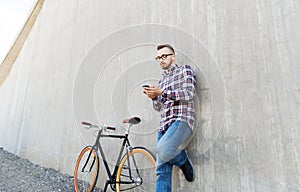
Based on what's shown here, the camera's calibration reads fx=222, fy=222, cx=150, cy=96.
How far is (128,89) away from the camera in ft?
7.97

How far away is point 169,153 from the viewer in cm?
147

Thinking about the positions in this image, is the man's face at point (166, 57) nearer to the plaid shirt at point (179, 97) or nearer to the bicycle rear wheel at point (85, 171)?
the plaid shirt at point (179, 97)

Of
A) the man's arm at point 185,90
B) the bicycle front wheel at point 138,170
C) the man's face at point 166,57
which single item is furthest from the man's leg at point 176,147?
the man's face at point 166,57

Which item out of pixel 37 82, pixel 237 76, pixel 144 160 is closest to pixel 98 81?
pixel 144 160

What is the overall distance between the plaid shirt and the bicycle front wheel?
1.51 feet

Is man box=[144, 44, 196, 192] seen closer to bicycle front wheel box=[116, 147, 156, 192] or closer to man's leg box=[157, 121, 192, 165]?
man's leg box=[157, 121, 192, 165]

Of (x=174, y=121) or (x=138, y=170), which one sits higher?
(x=174, y=121)

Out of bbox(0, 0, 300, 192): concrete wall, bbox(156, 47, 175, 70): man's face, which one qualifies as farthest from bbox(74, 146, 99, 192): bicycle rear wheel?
bbox(156, 47, 175, 70): man's face

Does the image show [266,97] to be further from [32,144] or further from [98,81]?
[32,144]

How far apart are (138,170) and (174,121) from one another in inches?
30.3

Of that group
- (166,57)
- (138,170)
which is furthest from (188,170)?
(166,57)

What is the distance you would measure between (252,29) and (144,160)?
1.38 metres

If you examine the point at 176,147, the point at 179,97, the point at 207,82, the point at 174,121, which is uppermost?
the point at 207,82

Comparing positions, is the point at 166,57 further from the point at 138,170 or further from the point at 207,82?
the point at 138,170
